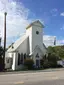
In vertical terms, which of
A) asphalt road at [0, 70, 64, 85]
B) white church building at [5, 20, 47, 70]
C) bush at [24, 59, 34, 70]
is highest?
white church building at [5, 20, 47, 70]

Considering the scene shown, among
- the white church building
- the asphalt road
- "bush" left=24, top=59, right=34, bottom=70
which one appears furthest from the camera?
the white church building

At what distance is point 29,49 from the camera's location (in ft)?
187

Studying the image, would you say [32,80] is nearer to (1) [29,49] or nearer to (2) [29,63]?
(2) [29,63]

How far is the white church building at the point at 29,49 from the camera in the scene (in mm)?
55381

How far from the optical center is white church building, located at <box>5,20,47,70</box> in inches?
2180

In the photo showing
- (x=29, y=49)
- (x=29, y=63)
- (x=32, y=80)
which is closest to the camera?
(x=32, y=80)

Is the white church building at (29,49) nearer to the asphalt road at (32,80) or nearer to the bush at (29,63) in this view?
the bush at (29,63)

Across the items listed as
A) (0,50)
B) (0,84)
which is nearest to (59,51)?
(0,50)

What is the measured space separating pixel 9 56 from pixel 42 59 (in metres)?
8.05

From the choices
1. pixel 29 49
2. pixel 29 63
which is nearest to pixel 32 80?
pixel 29 63

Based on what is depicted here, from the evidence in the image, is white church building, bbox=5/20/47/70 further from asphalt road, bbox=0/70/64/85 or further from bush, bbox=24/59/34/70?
asphalt road, bbox=0/70/64/85

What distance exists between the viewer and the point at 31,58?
→ 184 ft

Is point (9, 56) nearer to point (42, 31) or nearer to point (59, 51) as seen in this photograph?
point (42, 31)

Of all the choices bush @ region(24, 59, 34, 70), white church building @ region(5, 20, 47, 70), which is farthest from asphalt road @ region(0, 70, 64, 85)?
white church building @ region(5, 20, 47, 70)
